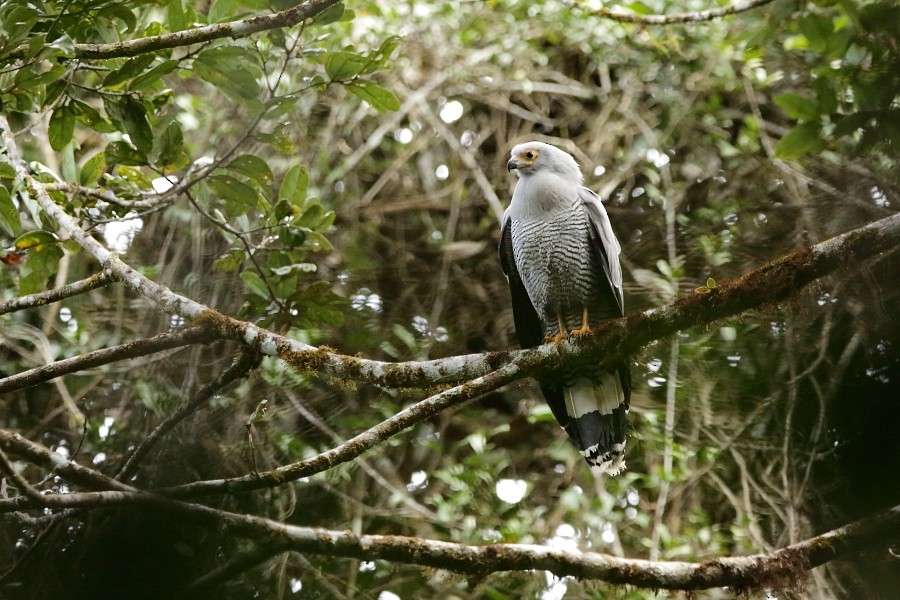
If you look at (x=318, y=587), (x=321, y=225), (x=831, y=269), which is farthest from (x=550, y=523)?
(x=831, y=269)

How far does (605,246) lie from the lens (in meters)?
4.05

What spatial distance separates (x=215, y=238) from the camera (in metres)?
5.26

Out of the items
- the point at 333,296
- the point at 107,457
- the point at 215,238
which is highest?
the point at 215,238

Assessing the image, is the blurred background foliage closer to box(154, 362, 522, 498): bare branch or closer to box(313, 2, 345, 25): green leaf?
box(313, 2, 345, 25): green leaf

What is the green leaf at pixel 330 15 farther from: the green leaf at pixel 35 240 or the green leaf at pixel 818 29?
the green leaf at pixel 818 29

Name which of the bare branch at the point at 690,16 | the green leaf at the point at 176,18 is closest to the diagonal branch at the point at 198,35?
the green leaf at the point at 176,18

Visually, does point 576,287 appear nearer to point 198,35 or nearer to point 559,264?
point 559,264

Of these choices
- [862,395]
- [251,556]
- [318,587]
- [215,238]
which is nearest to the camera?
[251,556]

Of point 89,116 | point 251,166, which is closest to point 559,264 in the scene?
point 251,166

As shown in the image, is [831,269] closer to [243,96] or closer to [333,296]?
[333,296]

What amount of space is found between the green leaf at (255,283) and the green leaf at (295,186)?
38 centimetres

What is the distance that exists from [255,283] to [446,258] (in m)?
2.41

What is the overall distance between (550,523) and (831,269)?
305 centimetres

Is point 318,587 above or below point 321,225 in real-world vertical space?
below
